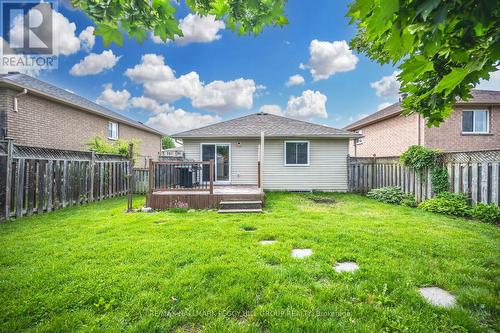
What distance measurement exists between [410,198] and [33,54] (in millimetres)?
13654

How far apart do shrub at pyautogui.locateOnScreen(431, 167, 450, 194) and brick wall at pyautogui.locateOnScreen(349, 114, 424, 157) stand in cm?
529

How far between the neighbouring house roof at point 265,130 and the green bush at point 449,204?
175 inches

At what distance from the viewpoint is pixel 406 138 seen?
12.3m

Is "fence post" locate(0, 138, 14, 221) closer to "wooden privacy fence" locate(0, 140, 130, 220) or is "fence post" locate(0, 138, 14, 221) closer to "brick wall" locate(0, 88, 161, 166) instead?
"wooden privacy fence" locate(0, 140, 130, 220)

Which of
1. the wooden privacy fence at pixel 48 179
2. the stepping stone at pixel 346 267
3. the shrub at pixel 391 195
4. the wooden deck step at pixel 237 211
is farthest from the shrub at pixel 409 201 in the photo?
the wooden privacy fence at pixel 48 179

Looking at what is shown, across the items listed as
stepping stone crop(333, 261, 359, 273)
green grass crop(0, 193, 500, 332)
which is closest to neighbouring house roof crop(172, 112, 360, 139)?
green grass crop(0, 193, 500, 332)

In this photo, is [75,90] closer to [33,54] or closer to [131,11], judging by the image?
[33,54]

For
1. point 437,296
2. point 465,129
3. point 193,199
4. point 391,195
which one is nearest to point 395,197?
point 391,195

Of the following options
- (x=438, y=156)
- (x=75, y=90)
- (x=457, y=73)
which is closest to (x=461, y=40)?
(x=457, y=73)

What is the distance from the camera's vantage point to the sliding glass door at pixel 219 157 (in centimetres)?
1066

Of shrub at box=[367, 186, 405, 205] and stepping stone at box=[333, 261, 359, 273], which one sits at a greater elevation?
shrub at box=[367, 186, 405, 205]

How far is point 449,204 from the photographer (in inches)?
245

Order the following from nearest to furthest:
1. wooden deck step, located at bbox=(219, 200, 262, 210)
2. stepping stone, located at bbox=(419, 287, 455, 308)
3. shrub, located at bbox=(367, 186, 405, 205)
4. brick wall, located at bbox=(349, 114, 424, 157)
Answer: stepping stone, located at bbox=(419, 287, 455, 308), wooden deck step, located at bbox=(219, 200, 262, 210), shrub, located at bbox=(367, 186, 405, 205), brick wall, located at bbox=(349, 114, 424, 157)

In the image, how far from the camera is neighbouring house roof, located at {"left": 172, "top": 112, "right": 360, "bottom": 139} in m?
10.2
